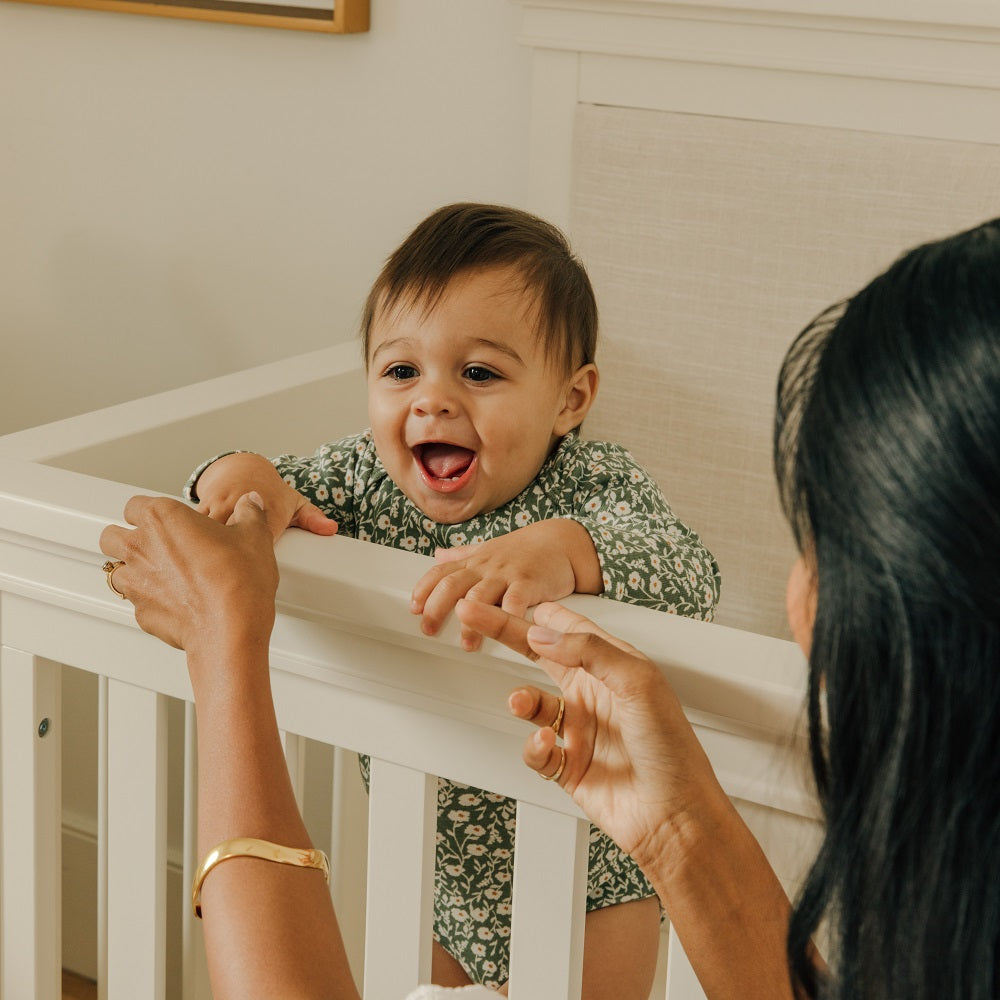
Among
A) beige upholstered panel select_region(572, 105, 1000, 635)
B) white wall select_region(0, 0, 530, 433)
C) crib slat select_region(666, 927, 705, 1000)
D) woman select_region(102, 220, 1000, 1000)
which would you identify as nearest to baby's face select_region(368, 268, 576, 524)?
woman select_region(102, 220, 1000, 1000)

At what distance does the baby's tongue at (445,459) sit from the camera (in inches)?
41.6

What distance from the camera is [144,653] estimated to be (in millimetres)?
961

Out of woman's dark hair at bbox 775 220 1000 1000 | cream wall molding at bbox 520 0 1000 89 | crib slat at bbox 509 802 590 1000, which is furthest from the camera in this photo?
cream wall molding at bbox 520 0 1000 89

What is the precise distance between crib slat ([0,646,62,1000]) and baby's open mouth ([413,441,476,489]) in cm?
32

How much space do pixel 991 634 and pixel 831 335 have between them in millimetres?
132

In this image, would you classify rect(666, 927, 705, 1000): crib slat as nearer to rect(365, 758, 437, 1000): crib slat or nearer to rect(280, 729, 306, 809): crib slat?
rect(365, 758, 437, 1000): crib slat

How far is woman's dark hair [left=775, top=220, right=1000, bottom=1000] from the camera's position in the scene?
0.48 metres

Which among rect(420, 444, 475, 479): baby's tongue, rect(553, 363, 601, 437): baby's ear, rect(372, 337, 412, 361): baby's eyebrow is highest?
rect(372, 337, 412, 361): baby's eyebrow

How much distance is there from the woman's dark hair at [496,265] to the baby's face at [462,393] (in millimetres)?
12

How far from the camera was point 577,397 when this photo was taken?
113 centimetres

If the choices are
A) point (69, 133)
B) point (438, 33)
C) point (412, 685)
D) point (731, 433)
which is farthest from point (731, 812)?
point (69, 133)

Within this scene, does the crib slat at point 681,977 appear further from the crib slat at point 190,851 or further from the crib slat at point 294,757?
the crib slat at point 190,851

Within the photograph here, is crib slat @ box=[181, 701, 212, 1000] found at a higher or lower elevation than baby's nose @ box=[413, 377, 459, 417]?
lower

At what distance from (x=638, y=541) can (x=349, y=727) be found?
0.79ft
